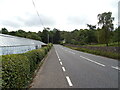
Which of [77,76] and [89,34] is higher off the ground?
[89,34]

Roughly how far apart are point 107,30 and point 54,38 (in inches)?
3879

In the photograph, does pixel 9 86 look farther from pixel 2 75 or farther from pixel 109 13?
pixel 109 13

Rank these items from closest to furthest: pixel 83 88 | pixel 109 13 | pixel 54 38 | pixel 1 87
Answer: pixel 1 87 → pixel 83 88 → pixel 109 13 → pixel 54 38

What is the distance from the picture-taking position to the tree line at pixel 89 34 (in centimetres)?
3641

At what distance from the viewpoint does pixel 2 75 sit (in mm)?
2732

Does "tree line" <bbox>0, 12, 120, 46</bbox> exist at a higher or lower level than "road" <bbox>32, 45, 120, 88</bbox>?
higher

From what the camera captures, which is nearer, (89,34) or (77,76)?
(77,76)

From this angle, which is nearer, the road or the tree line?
the road

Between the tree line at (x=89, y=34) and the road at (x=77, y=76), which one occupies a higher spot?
the tree line at (x=89, y=34)

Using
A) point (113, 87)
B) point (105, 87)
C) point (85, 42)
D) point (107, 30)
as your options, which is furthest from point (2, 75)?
point (85, 42)

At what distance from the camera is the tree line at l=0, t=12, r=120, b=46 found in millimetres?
36406

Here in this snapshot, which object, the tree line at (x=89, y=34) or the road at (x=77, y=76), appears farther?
the tree line at (x=89, y=34)

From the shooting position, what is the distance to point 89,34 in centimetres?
8338

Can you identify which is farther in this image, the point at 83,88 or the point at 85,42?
the point at 85,42
